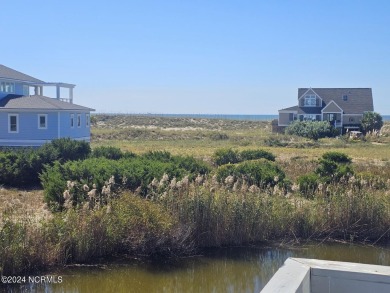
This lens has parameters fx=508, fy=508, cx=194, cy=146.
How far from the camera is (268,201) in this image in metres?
12.5

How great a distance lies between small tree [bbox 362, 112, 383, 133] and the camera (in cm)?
5716

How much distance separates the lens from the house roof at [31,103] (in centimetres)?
3103

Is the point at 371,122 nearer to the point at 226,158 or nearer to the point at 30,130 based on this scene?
the point at 226,158

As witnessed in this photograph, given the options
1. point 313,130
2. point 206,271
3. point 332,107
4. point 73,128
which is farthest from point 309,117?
point 206,271

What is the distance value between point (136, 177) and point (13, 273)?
5687 mm

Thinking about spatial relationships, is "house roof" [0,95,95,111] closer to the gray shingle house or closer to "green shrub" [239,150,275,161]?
"green shrub" [239,150,275,161]

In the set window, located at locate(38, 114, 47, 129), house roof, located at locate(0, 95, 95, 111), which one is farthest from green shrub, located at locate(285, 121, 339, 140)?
window, located at locate(38, 114, 47, 129)

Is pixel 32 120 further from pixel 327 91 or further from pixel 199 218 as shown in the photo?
pixel 327 91

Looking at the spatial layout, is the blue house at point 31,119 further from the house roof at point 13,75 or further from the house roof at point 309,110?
the house roof at point 309,110

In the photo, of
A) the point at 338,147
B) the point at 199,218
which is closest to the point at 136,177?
the point at 199,218

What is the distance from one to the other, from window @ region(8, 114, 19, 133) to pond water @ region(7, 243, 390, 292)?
22.7m

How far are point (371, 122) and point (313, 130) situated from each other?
9.01m

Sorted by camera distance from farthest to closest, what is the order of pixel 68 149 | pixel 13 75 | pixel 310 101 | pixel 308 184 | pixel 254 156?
pixel 310 101 < pixel 13 75 < pixel 254 156 < pixel 68 149 < pixel 308 184

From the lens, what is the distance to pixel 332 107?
59.3 m
